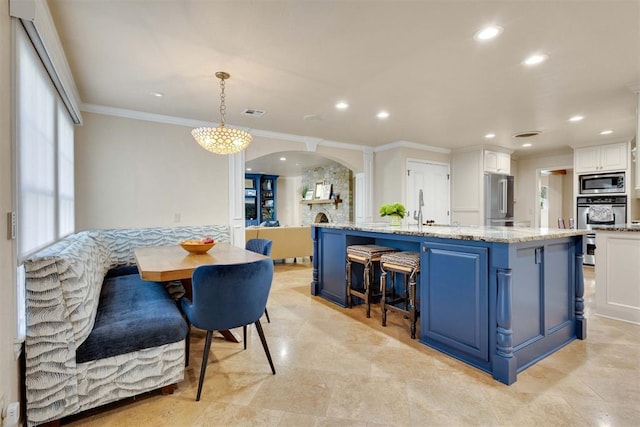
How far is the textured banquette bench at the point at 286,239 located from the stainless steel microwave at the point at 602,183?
5142mm

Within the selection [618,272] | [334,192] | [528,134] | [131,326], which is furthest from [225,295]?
[334,192]

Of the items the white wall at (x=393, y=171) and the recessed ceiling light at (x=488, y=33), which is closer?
the recessed ceiling light at (x=488, y=33)

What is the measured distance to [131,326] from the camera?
1.78m

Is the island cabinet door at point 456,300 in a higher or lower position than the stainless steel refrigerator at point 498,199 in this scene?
lower

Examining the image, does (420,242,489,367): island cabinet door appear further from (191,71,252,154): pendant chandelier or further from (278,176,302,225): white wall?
(278,176,302,225): white wall

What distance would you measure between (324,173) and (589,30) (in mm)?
6897

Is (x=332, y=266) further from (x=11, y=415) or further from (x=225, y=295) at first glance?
(x=11, y=415)

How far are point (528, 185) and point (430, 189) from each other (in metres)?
2.72

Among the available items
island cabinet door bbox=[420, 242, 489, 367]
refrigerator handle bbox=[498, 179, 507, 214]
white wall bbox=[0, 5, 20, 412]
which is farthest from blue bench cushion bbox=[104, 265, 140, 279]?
refrigerator handle bbox=[498, 179, 507, 214]

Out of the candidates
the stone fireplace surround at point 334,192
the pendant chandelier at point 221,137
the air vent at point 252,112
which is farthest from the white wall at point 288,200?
the pendant chandelier at point 221,137

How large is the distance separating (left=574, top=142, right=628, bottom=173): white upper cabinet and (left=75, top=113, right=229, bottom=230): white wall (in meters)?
6.27

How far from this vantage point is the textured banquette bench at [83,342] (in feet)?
4.89

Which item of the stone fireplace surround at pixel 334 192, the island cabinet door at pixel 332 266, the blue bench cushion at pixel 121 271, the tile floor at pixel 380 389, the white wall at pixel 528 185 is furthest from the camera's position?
the stone fireplace surround at pixel 334 192

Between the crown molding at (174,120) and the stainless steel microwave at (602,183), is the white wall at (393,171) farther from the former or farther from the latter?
the stainless steel microwave at (602,183)
